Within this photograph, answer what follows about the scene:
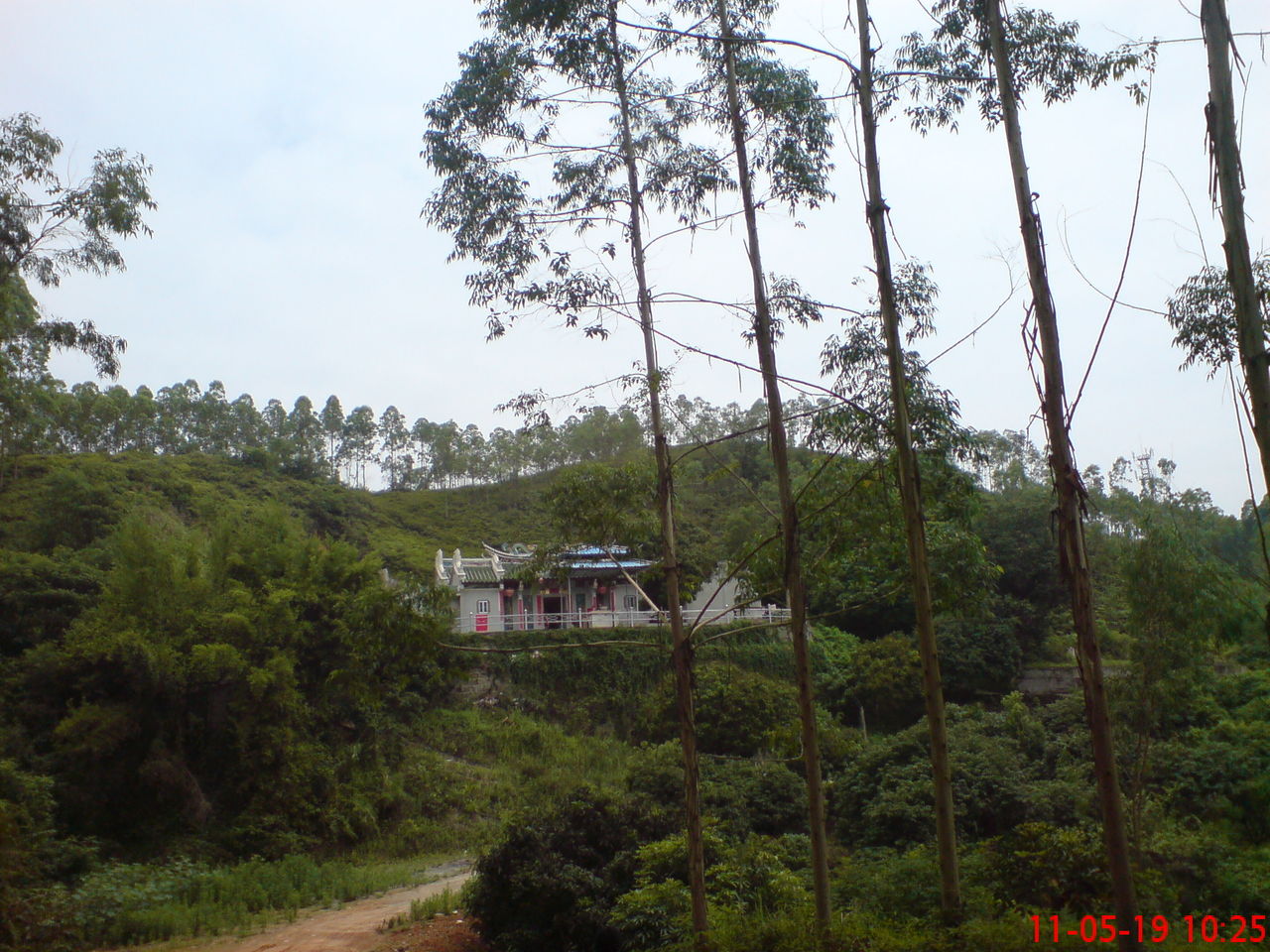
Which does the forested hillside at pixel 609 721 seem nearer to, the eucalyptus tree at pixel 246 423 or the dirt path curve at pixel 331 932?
the dirt path curve at pixel 331 932

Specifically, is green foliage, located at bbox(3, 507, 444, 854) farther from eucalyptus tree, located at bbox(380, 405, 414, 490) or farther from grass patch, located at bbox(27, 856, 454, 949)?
eucalyptus tree, located at bbox(380, 405, 414, 490)

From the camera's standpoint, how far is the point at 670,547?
243 inches

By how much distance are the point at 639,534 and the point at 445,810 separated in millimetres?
12231

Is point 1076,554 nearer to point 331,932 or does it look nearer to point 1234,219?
point 1234,219

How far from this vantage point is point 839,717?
19.9 m

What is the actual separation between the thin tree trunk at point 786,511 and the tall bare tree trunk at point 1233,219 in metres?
2.53

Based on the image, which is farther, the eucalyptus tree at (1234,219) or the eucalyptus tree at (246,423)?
the eucalyptus tree at (246,423)

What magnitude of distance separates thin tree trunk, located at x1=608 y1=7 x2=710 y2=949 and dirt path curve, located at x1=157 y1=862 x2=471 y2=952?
16.0 ft

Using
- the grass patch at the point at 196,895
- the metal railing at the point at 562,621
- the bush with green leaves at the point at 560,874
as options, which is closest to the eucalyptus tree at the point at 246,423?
the metal railing at the point at 562,621

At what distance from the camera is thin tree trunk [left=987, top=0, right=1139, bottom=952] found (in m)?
3.46

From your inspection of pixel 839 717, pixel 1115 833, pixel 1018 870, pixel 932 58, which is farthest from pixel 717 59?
pixel 839 717

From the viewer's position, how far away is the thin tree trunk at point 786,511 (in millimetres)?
5180
